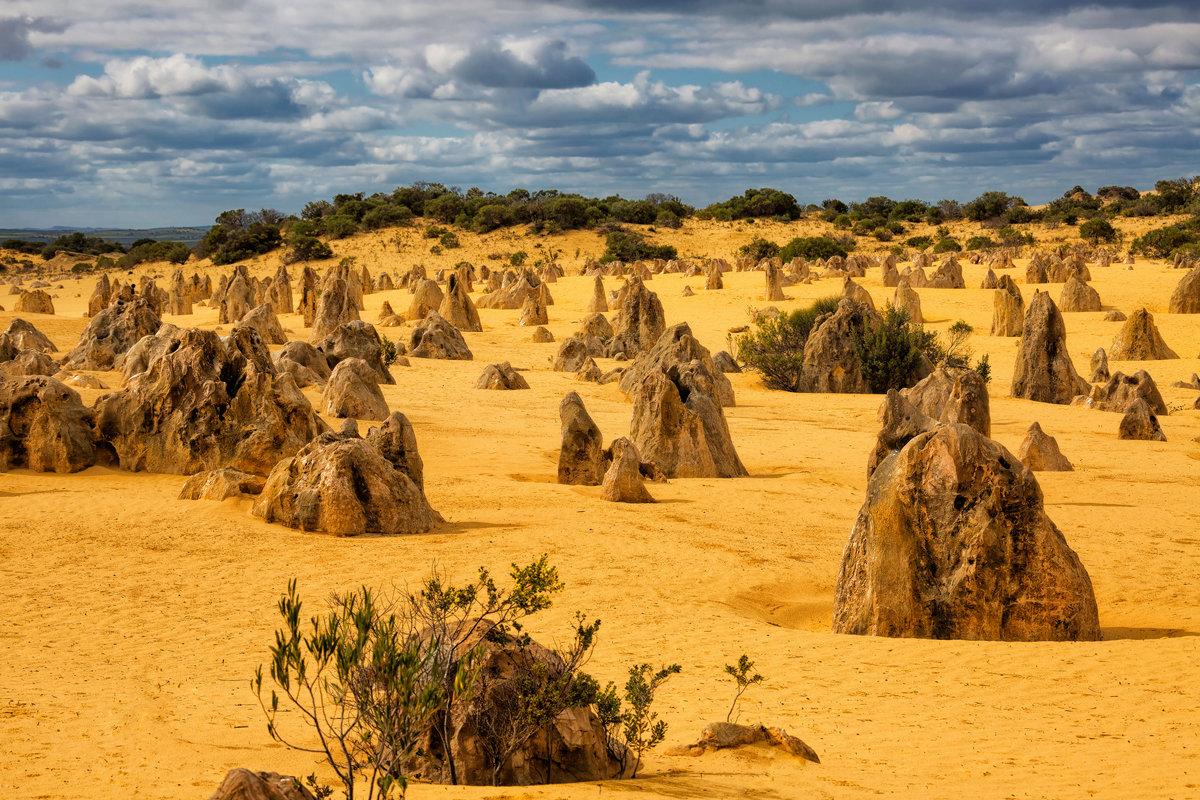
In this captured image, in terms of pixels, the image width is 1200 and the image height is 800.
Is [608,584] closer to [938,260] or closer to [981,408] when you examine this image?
[981,408]

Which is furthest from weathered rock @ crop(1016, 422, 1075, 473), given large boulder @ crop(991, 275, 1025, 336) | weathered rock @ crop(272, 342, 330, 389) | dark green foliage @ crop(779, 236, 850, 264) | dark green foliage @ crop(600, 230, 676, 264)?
dark green foliage @ crop(600, 230, 676, 264)

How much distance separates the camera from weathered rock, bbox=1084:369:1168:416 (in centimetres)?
2008

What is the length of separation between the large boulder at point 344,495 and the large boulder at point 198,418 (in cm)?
232

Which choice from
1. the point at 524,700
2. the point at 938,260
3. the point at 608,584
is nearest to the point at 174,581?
the point at 608,584

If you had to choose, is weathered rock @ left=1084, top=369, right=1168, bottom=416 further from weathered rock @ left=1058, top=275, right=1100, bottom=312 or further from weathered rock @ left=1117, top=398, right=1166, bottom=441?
weathered rock @ left=1058, top=275, right=1100, bottom=312

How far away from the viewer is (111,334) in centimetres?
2316

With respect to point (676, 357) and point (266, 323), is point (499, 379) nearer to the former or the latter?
point (676, 357)

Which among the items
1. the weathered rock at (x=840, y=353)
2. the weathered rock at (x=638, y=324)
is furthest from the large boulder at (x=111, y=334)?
the weathered rock at (x=840, y=353)

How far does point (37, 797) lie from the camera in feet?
14.0

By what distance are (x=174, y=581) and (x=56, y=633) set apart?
1.41 m

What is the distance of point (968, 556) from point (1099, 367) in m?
19.0

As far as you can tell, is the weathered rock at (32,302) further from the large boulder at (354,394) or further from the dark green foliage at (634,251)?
the dark green foliage at (634,251)

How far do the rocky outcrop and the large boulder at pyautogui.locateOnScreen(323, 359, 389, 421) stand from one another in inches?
242

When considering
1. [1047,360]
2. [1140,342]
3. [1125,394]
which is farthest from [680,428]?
[1140,342]
